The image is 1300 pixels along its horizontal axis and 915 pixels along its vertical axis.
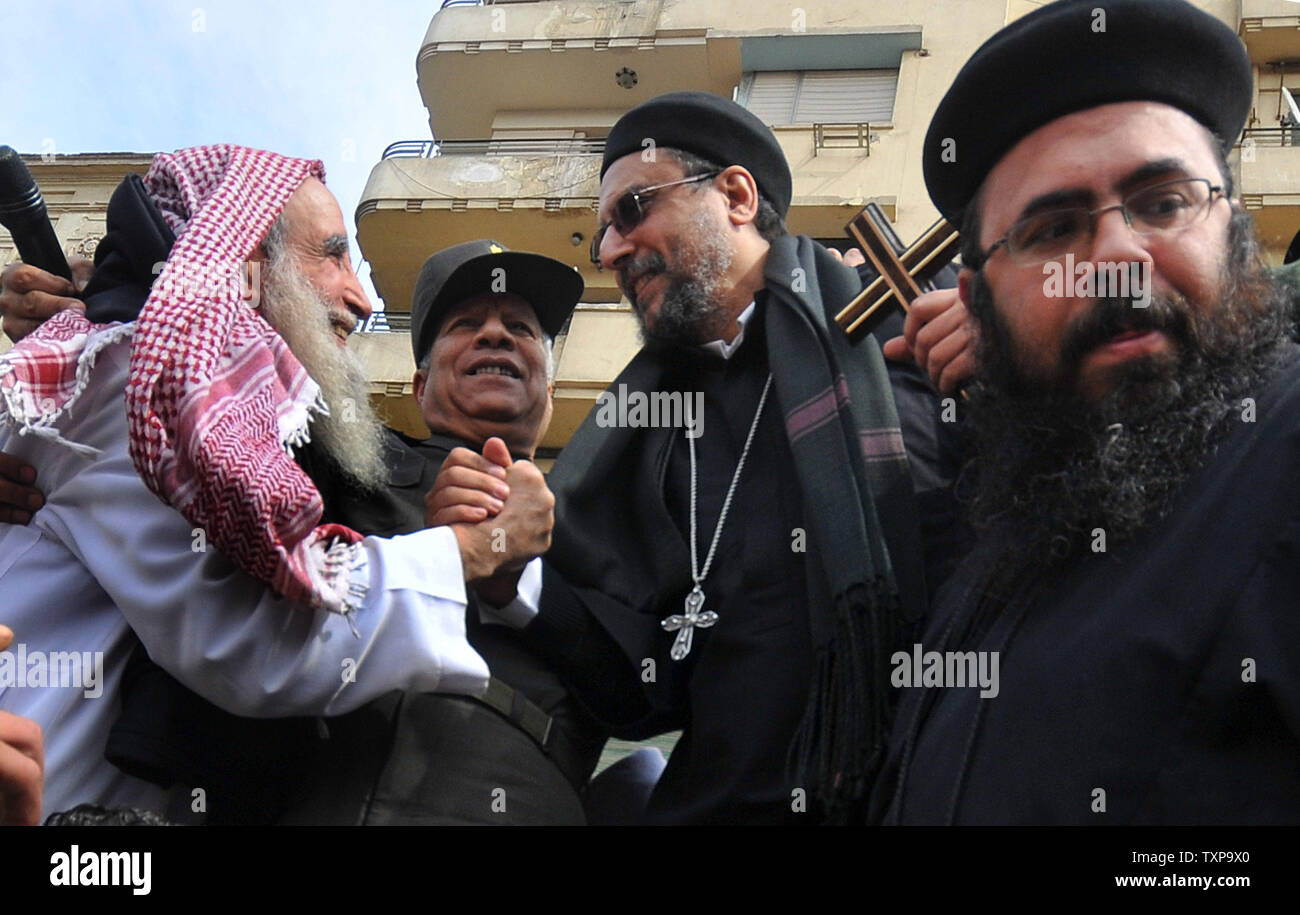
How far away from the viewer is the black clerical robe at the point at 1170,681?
1.91m

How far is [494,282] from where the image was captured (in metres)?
3.97

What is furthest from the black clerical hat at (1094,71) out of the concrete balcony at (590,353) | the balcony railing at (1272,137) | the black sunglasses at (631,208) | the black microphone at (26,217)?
the balcony railing at (1272,137)

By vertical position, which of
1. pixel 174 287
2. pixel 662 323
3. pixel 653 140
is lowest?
pixel 174 287

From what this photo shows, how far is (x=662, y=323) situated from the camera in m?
3.60

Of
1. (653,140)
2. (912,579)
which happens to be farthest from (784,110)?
(912,579)

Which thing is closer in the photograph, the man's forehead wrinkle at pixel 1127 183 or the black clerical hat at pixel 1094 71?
the man's forehead wrinkle at pixel 1127 183

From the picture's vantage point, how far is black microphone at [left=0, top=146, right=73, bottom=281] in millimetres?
3203

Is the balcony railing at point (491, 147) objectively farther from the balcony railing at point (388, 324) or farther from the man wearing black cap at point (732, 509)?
the man wearing black cap at point (732, 509)

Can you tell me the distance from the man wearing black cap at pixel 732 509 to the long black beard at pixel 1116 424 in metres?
0.34

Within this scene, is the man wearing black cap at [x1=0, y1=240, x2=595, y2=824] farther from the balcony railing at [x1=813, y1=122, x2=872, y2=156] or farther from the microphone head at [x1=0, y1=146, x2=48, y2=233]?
the balcony railing at [x1=813, y1=122, x2=872, y2=156]

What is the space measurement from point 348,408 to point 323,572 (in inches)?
32.1

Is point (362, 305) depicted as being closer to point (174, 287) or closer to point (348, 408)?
point (348, 408)
